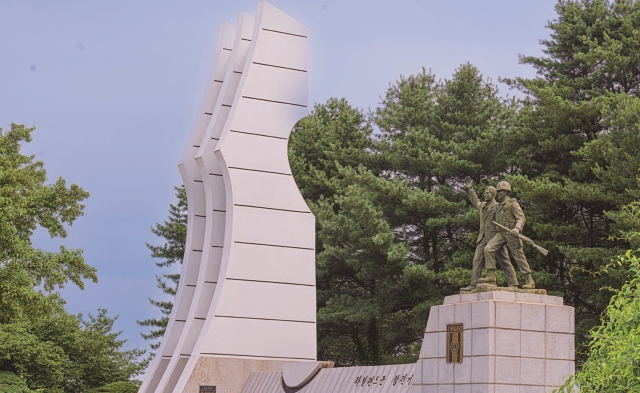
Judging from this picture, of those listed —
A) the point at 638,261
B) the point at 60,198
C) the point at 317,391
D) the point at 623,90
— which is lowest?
the point at 317,391

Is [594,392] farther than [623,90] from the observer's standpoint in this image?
No

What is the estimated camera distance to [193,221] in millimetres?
17359

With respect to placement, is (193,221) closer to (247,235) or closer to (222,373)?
(247,235)

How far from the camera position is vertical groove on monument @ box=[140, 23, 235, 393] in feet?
54.9

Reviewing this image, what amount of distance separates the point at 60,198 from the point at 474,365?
11394mm

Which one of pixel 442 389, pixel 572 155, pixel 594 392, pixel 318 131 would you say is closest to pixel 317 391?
pixel 442 389

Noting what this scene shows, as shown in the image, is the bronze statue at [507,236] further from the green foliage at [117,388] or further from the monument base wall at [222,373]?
the green foliage at [117,388]

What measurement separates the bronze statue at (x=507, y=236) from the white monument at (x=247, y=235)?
5804 mm

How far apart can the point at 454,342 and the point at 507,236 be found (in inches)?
55.2

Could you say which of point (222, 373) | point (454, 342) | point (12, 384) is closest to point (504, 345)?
point (454, 342)

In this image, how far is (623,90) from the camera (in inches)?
764

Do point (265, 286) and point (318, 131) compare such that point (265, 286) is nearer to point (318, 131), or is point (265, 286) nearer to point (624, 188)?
point (624, 188)

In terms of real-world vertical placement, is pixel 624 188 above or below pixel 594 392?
above

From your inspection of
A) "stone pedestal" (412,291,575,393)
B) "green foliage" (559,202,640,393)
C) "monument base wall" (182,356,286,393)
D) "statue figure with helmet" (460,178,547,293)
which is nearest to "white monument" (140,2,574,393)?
"monument base wall" (182,356,286,393)
